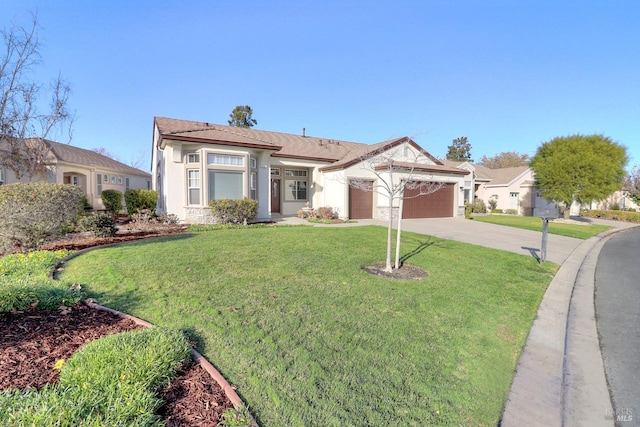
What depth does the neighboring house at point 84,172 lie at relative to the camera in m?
19.0

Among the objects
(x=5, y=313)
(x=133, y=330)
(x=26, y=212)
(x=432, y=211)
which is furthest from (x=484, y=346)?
(x=432, y=211)

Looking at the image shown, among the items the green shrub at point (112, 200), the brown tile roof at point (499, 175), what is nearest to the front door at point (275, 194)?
the green shrub at point (112, 200)

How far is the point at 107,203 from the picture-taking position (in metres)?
18.0

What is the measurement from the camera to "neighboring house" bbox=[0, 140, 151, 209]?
1900 centimetres

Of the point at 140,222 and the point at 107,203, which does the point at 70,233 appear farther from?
the point at 107,203

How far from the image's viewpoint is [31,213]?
23.0 ft

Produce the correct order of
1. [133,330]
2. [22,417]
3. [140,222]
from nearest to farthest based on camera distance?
[22,417] < [133,330] < [140,222]

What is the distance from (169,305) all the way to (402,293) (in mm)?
3655

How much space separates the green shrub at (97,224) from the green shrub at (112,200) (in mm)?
9807

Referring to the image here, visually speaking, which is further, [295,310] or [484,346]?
[295,310]

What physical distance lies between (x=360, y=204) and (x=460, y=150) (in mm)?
46857

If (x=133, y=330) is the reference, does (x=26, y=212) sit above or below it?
above

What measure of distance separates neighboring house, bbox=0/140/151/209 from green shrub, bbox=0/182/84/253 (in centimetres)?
1468

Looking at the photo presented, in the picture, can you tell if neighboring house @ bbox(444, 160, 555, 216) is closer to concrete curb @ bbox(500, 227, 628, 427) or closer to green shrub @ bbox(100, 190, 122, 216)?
concrete curb @ bbox(500, 227, 628, 427)
